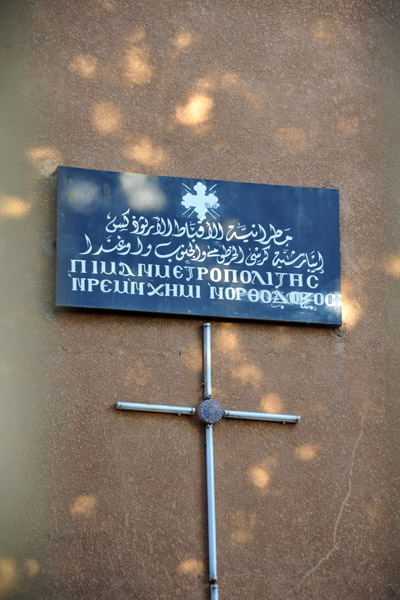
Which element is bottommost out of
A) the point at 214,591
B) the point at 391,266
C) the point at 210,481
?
the point at 214,591

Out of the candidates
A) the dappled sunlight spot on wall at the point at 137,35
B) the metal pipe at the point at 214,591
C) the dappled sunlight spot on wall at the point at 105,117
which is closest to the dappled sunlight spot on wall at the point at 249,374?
the metal pipe at the point at 214,591

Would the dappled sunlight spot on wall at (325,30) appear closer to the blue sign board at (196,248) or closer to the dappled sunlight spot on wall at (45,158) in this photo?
the blue sign board at (196,248)

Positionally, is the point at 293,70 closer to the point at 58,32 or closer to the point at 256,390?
the point at 58,32

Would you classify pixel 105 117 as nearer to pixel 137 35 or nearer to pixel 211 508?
pixel 137 35

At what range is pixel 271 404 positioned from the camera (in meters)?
7.73

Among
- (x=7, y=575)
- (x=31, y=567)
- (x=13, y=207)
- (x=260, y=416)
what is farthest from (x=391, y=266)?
(x=7, y=575)

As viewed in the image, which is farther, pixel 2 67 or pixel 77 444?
pixel 2 67

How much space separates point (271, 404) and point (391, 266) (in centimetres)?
139

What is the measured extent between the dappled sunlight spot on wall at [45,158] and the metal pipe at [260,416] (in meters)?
2.06

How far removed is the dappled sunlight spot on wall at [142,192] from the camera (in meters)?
7.86

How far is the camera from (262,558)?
7.38 m

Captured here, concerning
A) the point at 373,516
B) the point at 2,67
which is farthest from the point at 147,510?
the point at 2,67

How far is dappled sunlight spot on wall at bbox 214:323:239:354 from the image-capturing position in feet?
25.6

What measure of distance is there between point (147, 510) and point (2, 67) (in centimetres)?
323
